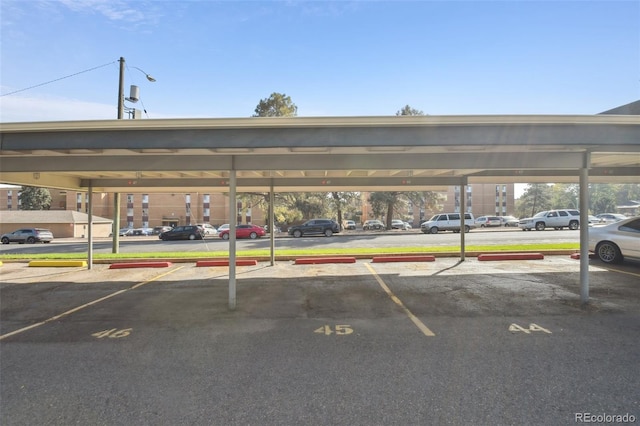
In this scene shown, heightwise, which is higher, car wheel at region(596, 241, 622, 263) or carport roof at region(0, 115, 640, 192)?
carport roof at region(0, 115, 640, 192)

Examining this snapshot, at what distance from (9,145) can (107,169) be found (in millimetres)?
1716

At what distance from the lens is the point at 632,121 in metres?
5.82

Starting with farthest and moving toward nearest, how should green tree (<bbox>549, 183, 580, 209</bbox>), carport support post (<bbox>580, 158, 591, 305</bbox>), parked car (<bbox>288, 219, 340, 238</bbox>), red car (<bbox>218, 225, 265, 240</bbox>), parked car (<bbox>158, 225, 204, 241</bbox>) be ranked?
1. green tree (<bbox>549, 183, 580, 209</bbox>)
2. parked car (<bbox>288, 219, 340, 238</bbox>)
3. red car (<bbox>218, 225, 265, 240</bbox>)
4. parked car (<bbox>158, 225, 204, 241</bbox>)
5. carport support post (<bbox>580, 158, 591, 305</bbox>)

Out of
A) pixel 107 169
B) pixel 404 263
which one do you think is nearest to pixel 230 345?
pixel 107 169

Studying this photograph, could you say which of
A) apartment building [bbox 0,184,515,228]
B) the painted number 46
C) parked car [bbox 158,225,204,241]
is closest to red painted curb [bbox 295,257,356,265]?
the painted number 46

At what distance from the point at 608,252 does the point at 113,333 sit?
13.6 m

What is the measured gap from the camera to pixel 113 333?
538 centimetres

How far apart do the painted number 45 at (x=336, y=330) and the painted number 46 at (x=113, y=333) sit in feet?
10.1

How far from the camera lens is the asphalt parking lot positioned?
10.4 ft

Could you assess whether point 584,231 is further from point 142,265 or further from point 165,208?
point 165,208

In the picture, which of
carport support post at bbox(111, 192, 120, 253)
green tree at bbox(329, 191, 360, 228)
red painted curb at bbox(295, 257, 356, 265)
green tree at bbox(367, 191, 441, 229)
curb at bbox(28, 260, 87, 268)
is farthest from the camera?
green tree at bbox(329, 191, 360, 228)

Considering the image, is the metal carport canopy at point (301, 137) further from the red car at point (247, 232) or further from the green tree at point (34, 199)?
the green tree at point (34, 199)

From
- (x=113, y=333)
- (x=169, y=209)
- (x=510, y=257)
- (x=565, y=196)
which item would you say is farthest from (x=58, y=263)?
(x=565, y=196)

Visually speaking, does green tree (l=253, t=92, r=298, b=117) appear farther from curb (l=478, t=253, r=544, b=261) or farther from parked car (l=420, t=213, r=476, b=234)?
curb (l=478, t=253, r=544, b=261)
